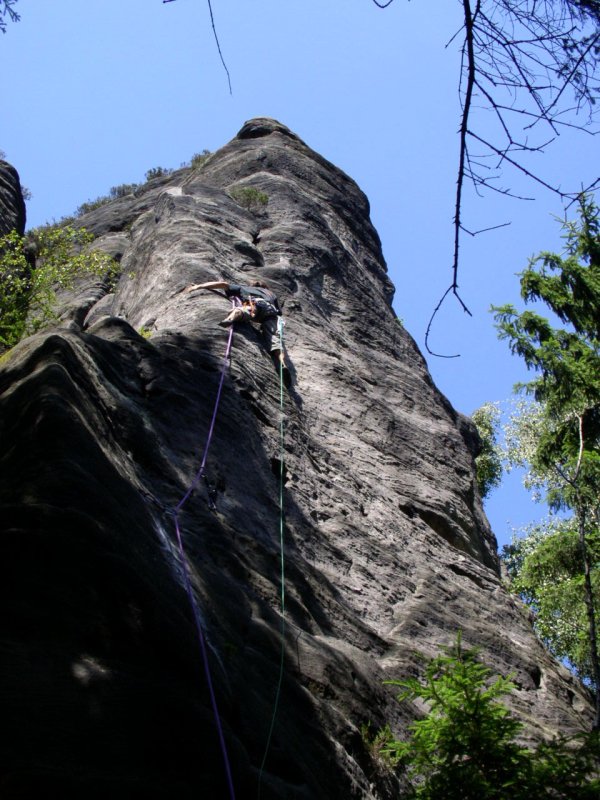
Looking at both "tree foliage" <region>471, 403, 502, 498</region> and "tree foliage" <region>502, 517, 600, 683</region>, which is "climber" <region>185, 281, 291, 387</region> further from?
"tree foliage" <region>471, 403, 502, 498</region>

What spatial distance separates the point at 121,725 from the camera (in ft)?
11.3

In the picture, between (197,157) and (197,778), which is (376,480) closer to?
(197,778)

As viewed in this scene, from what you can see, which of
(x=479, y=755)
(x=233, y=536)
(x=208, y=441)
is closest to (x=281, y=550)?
→ (x=233, y=536)

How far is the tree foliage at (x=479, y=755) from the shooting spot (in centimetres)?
450

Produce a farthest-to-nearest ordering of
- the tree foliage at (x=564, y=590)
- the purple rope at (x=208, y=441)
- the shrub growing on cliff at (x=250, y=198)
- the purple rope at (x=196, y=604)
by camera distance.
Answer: the shrub growing on cliff at (x=250, y=198)
the tree foliage at (x=564, y=590)
the purple rope at (x=208, y=441)
the purple rope at (x=196, y=604)

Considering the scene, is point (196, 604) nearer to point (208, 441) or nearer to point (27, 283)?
point (208, 441)

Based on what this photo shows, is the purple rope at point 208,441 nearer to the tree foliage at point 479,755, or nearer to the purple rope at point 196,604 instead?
the purple rope at point 196,604

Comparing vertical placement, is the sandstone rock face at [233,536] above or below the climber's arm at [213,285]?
below

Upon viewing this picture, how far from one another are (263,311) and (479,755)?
7.93 m

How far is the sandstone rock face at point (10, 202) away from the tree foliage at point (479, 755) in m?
16.1

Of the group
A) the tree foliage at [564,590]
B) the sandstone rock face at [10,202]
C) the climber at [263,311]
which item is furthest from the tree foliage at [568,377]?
the sandstone rock face at [10,202]

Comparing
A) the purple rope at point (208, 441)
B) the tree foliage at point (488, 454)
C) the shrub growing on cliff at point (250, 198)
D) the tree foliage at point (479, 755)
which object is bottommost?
the tree foliage at point (479, 755)

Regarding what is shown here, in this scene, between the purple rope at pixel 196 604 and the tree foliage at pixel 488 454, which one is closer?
the purple rope at pixel 196 604

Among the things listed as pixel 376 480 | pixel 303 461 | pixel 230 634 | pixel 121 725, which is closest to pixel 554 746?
pixel 230 634
